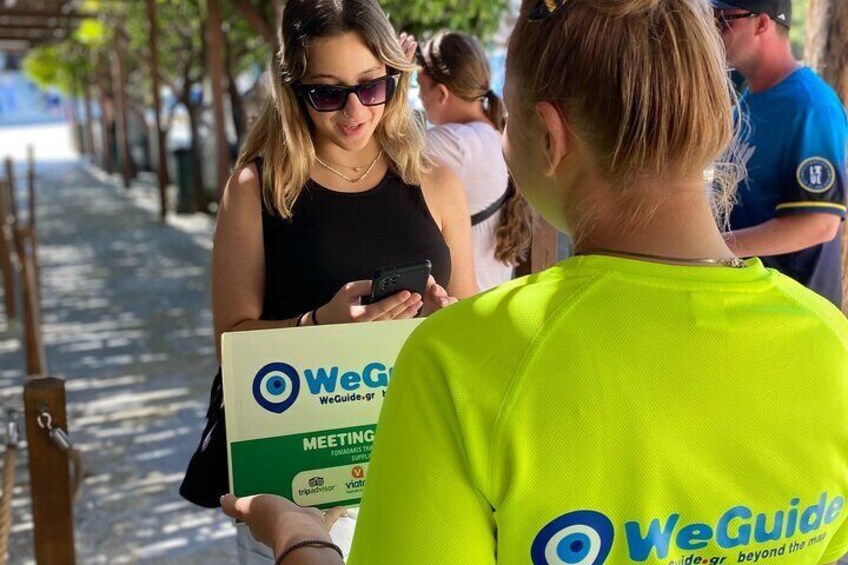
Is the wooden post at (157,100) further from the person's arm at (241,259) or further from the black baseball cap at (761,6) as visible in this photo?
the person's arm at (241,259)

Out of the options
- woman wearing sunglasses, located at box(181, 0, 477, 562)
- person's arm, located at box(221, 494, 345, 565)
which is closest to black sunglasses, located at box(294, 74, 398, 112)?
woman wearing sunglasses, located at box(181, 0, 477, 562)

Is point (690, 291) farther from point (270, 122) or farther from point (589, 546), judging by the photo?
point (270, 122)

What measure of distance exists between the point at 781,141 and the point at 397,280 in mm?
1370

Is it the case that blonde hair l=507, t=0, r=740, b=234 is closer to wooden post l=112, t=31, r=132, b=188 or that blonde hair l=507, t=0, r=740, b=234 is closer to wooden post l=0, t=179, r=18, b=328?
wooden post l=0, t=179, r=18, b=328

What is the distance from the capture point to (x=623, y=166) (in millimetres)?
885

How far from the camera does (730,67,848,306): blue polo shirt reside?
241 cm

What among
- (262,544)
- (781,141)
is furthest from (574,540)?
(781,141)

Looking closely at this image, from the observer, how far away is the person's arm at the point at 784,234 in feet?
7.89

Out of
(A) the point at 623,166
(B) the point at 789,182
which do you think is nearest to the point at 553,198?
(A) the point at 623,166

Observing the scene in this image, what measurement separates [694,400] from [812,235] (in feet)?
5.96

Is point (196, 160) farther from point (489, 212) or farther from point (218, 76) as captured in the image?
point (489, 212)

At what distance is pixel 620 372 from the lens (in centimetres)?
83

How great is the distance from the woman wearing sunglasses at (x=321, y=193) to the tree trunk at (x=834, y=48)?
2.35 metres

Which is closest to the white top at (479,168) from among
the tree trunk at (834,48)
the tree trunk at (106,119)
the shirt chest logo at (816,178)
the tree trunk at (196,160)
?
the shirt chest logo at (816,178)
